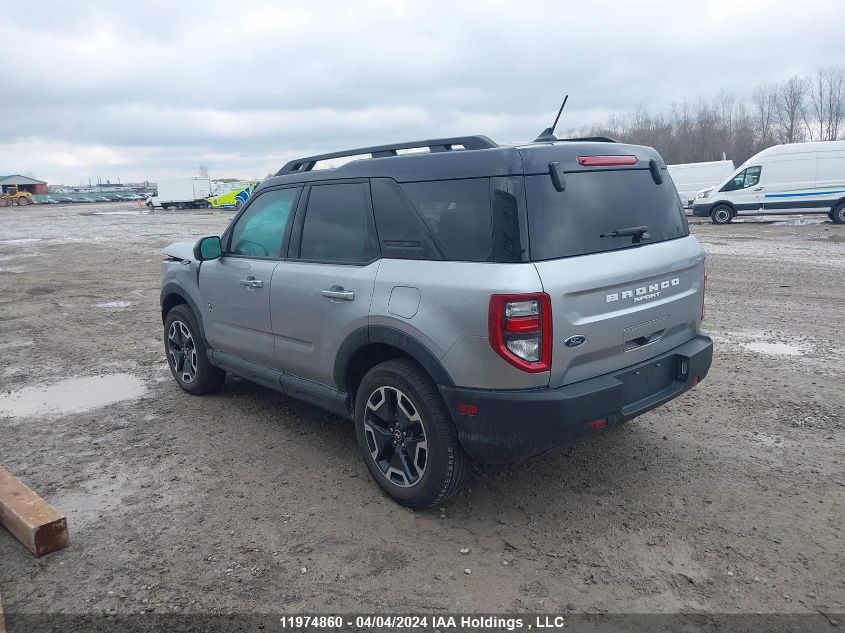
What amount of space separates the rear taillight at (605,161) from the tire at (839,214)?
22692 millimetres

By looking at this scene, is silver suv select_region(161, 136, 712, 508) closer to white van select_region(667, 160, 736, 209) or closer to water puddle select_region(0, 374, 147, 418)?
water puddle select_region(0, 374, 147, 418)

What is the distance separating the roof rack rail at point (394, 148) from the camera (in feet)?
12.6

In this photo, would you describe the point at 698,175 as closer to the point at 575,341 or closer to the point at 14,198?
the point at 575,341

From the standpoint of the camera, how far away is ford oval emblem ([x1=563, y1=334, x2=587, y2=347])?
3.28 meters

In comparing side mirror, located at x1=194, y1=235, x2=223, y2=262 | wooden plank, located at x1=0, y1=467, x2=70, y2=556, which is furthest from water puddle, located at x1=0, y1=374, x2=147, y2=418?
wooden plank, located at x1=0, y1=467, x2=70, y2=556

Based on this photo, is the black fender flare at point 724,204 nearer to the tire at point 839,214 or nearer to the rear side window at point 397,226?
the tire at point 839,214

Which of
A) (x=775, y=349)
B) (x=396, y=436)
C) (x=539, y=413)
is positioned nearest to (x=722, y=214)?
(x=775, y=349)

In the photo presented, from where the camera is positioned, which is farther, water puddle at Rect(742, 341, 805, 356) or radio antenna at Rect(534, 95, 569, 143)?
water puddle at Rect(742, 341, 805, 356)

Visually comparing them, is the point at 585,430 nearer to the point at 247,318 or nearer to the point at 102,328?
the point at 247,318

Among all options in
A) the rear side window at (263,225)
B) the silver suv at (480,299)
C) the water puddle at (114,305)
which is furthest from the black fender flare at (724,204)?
the rear side window at (263,225)

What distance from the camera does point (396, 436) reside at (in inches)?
153

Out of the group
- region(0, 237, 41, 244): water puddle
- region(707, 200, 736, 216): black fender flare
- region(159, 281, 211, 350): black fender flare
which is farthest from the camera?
region(0, 237, 41, 244): water puddle

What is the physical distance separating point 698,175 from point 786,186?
876 centimetres

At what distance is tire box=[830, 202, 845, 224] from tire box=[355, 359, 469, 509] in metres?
23.7
